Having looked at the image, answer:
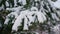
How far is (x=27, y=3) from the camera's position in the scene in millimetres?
1242

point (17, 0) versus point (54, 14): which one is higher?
point (17, 0)

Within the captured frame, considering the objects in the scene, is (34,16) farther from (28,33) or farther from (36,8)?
(28,33)

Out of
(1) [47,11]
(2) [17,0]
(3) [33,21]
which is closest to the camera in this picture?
(3) [33,21]

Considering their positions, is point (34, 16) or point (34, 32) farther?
point (34, 32)

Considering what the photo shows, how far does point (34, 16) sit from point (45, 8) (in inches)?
8.2

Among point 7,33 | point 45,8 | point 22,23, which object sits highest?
point 45,8

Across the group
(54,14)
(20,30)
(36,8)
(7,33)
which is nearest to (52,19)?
(54,14)

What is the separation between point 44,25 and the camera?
1.23 metres

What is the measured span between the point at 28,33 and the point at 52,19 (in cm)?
24

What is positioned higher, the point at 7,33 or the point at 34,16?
the point at 34,16

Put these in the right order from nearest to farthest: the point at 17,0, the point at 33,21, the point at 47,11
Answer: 1. the point at 33,21
2. the point at 47,11
3. the point at 17,0

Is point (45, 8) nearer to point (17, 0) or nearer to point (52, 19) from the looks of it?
point (52, 19)

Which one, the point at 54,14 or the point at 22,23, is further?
the point at 54,14

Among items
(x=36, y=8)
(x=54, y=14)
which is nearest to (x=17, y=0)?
(x=36, y=8)
